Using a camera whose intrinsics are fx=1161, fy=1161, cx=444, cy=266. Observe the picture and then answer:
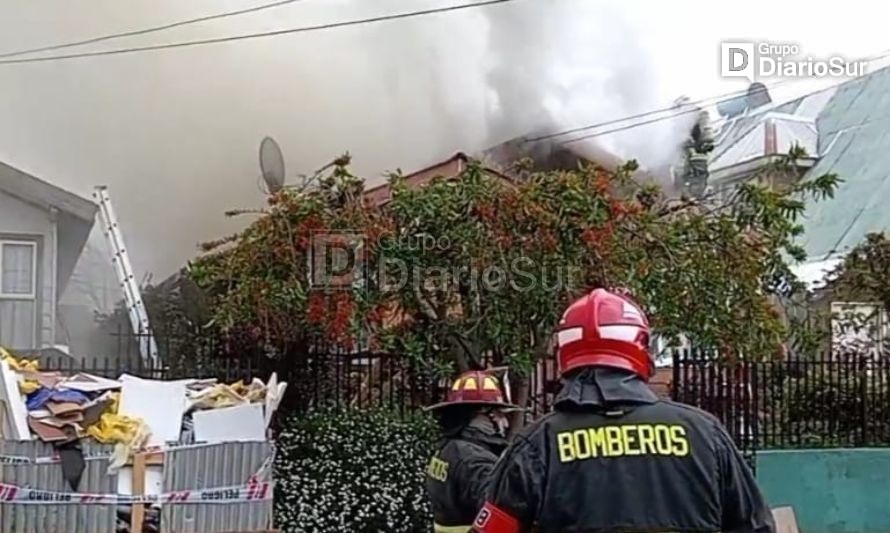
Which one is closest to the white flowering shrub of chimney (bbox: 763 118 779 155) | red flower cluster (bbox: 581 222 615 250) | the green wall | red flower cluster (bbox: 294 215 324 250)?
red flower cluster (bbox: 294 215 324 250)

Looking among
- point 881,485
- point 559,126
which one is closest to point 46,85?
point 559,126

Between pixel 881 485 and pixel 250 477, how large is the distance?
4863 mm

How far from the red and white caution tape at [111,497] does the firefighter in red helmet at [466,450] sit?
7.96ft

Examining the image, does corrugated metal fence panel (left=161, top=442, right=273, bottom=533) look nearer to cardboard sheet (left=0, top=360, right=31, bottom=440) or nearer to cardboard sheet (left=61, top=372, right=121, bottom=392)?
cardboard sheet (left=61, top=372, right=121, bottom=392)

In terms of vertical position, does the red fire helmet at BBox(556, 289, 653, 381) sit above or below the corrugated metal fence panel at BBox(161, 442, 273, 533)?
above

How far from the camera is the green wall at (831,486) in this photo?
8.53 meters

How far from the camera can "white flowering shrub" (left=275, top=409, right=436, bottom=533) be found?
26.1 ft

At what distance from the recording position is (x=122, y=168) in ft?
48.3

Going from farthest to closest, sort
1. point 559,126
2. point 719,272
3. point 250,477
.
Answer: point 559,126 < point 719,272 < point 250,477

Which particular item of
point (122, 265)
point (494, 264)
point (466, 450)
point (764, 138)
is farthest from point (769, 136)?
point (466, 450)

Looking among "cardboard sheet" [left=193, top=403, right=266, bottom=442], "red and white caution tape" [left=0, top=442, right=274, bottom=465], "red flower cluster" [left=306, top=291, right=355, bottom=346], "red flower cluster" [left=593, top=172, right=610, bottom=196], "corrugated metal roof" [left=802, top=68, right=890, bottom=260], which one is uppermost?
"corrugated metal roof" [left=802, top=68, right=890, bottom=260]

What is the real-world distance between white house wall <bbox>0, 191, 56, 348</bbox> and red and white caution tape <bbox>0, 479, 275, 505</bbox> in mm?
7074

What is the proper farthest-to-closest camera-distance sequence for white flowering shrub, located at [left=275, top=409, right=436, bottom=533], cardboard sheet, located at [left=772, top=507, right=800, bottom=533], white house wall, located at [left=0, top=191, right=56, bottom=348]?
white house wall, located at [left=0, top=191, right=56, bottom=348] < white flowering shrub, located at [left=275, top=409, right=436, bottom=533] < cardboard sheet, located at [left=772, top=507, right=800, bottom=533]

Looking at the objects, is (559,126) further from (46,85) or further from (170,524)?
(170,524)
